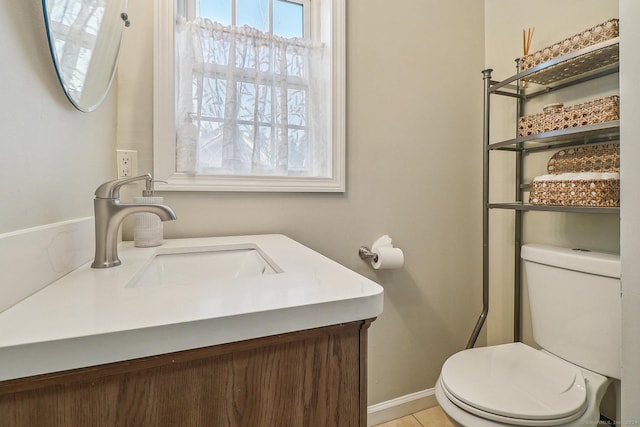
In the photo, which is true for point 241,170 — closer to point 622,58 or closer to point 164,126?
point 164,126

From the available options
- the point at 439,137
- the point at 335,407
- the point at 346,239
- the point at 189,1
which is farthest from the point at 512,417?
the point at 189,1

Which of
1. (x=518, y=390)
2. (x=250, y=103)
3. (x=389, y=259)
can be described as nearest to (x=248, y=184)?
(x=250, y=103)

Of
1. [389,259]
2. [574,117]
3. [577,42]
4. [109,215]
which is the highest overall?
[577,42]

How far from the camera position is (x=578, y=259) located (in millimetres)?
1027

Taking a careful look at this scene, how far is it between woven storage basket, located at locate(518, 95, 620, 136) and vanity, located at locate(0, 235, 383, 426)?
43.2 inches

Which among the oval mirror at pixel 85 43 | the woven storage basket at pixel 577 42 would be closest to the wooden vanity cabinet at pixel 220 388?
the oval mirror at pixel 85 43

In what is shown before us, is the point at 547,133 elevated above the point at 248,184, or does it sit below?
above

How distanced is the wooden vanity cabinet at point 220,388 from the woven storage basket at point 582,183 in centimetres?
103

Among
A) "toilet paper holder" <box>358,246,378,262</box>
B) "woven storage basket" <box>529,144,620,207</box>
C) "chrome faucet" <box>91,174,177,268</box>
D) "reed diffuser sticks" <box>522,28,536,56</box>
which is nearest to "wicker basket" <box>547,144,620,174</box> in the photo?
"woven storage basket" <box>529,144,620,207</box>

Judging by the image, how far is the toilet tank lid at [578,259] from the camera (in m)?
0.95

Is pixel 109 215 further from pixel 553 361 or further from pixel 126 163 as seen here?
pixel 553 361

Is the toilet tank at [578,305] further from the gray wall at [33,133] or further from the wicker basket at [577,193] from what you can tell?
the gray wall at [33,133]

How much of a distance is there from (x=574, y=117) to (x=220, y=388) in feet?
4.54

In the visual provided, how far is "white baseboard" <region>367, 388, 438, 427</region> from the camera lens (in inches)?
52.9
